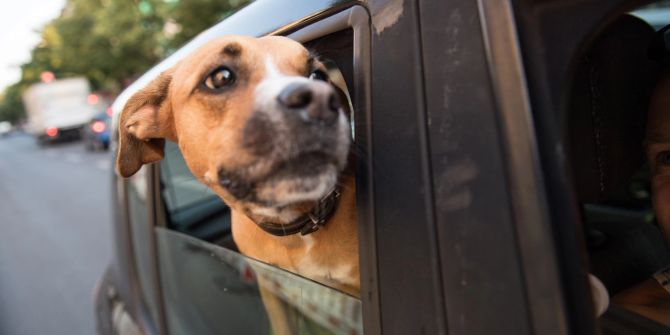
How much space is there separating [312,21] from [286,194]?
0.48m

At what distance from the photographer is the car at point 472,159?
2.48 ft

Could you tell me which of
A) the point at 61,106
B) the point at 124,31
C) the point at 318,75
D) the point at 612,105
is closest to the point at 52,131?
the point at 61,106

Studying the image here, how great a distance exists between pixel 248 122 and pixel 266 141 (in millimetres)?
108

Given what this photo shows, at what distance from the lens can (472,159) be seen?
0.82 meters

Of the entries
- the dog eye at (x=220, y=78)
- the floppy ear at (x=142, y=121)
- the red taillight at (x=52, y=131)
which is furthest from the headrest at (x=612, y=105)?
the red taillight at (x=52, y=131)

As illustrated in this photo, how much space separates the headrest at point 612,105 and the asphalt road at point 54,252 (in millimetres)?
4369

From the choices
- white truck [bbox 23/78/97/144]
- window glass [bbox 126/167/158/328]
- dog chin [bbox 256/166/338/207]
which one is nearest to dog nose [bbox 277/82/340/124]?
dog chin [bbox 256/166/338/207]

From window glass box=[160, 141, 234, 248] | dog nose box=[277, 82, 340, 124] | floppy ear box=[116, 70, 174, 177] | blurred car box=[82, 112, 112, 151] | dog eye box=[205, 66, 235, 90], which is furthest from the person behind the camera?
blurred car box=[82, 112, 112, 151]

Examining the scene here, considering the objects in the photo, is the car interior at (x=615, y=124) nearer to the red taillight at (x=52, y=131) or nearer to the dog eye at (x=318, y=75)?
the dog eye at (x=318, y=75)

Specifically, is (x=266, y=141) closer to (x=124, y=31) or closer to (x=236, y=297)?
(x=236, y=297)

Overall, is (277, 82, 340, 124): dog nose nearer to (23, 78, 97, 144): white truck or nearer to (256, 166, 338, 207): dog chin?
(256, 166, 338, 207): dog chin

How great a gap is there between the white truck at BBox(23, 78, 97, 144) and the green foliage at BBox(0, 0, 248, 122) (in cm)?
170

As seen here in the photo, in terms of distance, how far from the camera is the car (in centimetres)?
76

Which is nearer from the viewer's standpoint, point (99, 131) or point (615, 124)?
point (615, 124)
